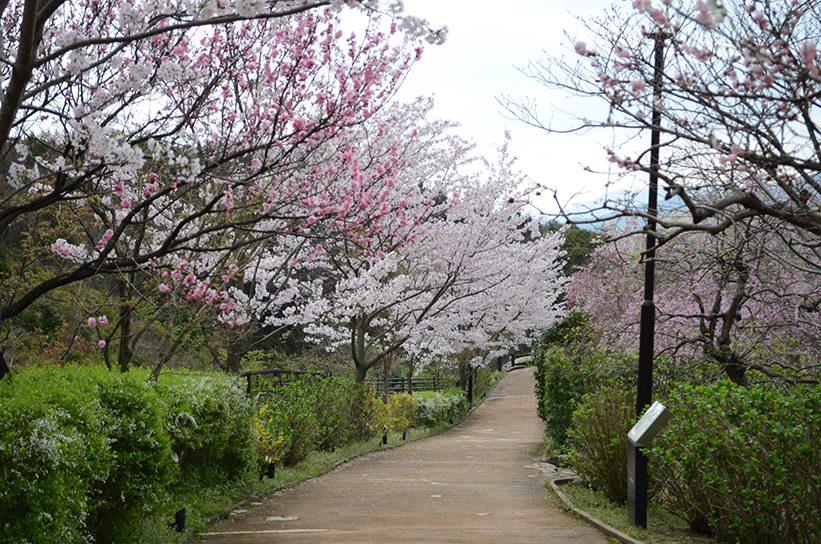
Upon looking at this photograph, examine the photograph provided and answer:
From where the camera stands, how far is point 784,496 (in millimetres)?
5348

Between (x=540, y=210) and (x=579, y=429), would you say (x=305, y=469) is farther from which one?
(x=540, y=210)

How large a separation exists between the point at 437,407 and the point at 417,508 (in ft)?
51.9

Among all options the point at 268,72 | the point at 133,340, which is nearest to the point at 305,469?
the point at 133,340

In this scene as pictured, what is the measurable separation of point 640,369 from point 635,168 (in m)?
4.26

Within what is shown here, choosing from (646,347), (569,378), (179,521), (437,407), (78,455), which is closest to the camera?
(78,455)

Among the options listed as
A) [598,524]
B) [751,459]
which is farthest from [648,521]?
[751,459]

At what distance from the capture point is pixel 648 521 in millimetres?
7488

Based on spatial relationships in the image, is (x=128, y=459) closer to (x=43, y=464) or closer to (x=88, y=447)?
(x=88, y=447)

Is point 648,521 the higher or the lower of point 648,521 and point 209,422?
the lower

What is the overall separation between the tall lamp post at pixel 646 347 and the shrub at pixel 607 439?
1.50ft

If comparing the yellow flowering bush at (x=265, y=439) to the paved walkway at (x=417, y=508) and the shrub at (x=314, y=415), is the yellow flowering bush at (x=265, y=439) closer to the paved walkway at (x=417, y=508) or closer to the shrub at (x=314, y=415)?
the shrub at (x=314, y=415)

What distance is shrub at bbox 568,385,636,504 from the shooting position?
848 centimetres

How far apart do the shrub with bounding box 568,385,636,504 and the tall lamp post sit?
0.46 metres

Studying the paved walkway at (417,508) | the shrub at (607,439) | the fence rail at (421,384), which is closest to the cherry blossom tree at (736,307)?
the shrub at (607,439)
